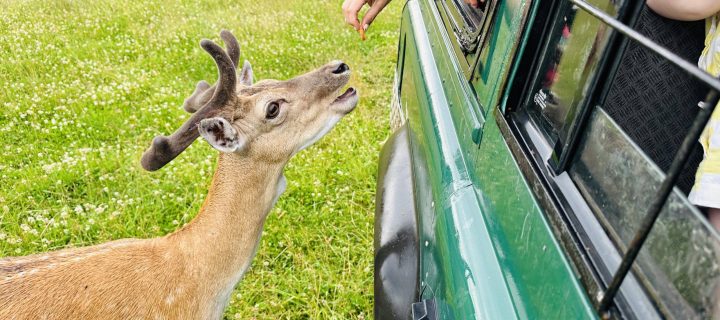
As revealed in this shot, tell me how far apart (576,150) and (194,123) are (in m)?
1.98

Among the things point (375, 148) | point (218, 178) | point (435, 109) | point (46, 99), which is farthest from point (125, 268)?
point (46, 99)

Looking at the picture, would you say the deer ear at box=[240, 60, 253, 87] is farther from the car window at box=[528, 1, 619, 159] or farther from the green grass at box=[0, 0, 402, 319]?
the car window at box=[528, 1, 619, 159]

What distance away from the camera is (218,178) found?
277cm

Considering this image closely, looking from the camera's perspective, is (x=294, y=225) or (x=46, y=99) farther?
(x=46, y=99)

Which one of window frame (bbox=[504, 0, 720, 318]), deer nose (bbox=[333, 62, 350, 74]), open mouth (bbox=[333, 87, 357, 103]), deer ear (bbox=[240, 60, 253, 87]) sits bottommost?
deer ear (bbox=[240, 60, 253, 87])

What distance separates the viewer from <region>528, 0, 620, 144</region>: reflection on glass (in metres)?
1.26

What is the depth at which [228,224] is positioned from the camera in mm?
2660

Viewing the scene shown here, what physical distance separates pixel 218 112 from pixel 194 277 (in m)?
0.85

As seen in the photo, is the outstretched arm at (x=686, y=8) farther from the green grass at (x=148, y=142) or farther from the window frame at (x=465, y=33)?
the green grass at (x=148, y=142)

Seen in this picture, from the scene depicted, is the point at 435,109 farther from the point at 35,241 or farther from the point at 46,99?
the point at 46,99

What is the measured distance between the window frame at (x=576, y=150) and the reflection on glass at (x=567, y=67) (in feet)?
0.07

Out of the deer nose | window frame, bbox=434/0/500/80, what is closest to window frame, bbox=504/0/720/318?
window frame, bbox=434/0/500/80

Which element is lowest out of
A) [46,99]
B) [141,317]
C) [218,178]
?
[46,99]

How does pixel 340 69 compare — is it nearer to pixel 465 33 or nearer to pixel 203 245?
pixel 465 33
